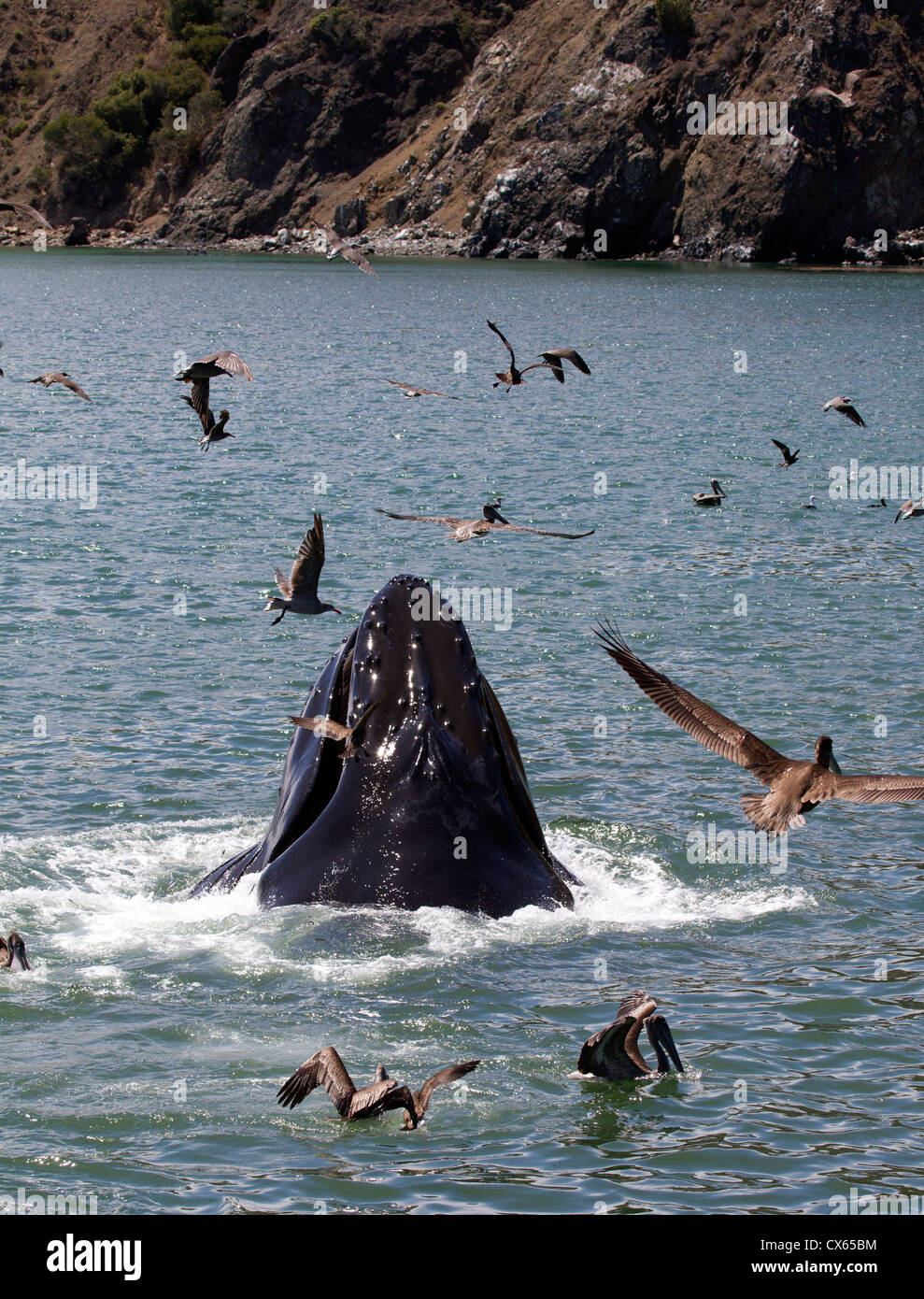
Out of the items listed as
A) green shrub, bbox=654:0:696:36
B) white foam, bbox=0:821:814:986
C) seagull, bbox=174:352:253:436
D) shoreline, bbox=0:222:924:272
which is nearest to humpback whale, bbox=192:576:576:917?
white foam, bbox=0:821:814:986

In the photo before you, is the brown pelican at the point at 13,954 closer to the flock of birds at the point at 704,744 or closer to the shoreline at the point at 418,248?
the flock of birds at the point at 704,744

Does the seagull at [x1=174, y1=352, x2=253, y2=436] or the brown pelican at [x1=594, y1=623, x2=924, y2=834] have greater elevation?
the seagull at [x1=174, y1=352, x2=253, y2=436]

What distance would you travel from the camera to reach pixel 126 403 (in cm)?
4916

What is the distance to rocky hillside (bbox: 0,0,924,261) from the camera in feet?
Answer: 437

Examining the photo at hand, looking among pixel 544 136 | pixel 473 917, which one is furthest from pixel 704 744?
pixel 544 136

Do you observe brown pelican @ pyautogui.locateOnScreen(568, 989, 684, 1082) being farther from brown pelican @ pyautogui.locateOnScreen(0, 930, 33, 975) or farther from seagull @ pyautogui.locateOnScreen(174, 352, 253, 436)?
seagull @ pyautogui.locateOnScreen(174, 352, 253, 436)

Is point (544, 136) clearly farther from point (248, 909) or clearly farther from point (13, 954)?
point (248, 909)

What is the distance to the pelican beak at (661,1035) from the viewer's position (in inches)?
338

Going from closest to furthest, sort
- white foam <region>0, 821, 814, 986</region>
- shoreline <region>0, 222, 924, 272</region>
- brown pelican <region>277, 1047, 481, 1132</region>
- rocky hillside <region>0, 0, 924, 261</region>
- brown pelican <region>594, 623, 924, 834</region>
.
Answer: brown pelican <region>277, 1047, 481, 1132</region> → brown pelican <region>594, 623, 924, 834</region> → white foam <region>0, 821, 814, 986</region> → shoreline <region>0, 222, 924, 272</region> → rocky hillside <region>0, 0, 924, 261</region>

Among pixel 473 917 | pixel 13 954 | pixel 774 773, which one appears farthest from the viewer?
pixel 13 954

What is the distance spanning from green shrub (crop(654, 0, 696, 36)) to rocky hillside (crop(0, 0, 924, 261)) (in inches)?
8.4

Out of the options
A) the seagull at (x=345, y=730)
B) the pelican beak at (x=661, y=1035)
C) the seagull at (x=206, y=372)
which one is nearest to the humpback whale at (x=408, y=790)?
the seagull at (x=345, y=730)

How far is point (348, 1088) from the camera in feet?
26.0

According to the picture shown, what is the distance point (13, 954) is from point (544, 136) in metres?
140
